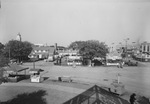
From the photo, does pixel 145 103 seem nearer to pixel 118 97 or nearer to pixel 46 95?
pixel 118 97

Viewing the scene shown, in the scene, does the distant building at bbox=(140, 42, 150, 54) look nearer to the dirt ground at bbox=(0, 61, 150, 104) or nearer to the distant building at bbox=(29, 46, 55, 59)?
the distant building at bbox=(29, 46, 55, 59)

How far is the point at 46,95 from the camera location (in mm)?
11648

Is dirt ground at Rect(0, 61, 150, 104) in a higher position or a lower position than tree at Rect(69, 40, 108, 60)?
lower

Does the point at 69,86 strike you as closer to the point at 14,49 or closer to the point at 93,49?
the point at 93,49

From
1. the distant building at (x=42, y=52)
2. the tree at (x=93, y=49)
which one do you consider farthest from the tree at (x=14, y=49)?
the distant building at (x=42, y=52)

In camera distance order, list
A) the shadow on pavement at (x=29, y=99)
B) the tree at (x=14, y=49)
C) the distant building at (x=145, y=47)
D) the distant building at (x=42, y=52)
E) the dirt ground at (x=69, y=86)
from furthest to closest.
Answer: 1. the distant building at (x=145, y=47)
2. the distant building at (x=42, y=52)
3. the tree at (x=14, y=49)
4. the dirt ground at (x=69, y=86)
5. the shadow on pavement at (x=29, y=99)

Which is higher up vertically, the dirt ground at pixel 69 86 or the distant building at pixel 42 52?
the distant building at pixel 42 52

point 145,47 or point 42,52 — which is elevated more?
point 145,47

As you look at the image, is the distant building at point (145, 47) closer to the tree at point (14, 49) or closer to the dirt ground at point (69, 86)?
the dirt ground at point (69, 86)

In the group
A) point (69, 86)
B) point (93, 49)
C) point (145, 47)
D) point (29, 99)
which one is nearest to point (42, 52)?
point (93, 49)

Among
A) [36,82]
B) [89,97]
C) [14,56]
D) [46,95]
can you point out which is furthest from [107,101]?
[14,56]

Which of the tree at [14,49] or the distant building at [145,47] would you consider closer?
the tree at [14,49]

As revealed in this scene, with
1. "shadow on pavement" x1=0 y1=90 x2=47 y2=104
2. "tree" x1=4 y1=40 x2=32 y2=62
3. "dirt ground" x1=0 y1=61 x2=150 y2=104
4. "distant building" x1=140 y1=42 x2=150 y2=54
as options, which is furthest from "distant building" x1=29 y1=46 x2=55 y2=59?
"distant building" x1=140 y1=42 x2=150 y2=54

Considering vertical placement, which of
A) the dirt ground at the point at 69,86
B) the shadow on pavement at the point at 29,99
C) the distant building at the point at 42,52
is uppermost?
the distant building at the point at 42,52
